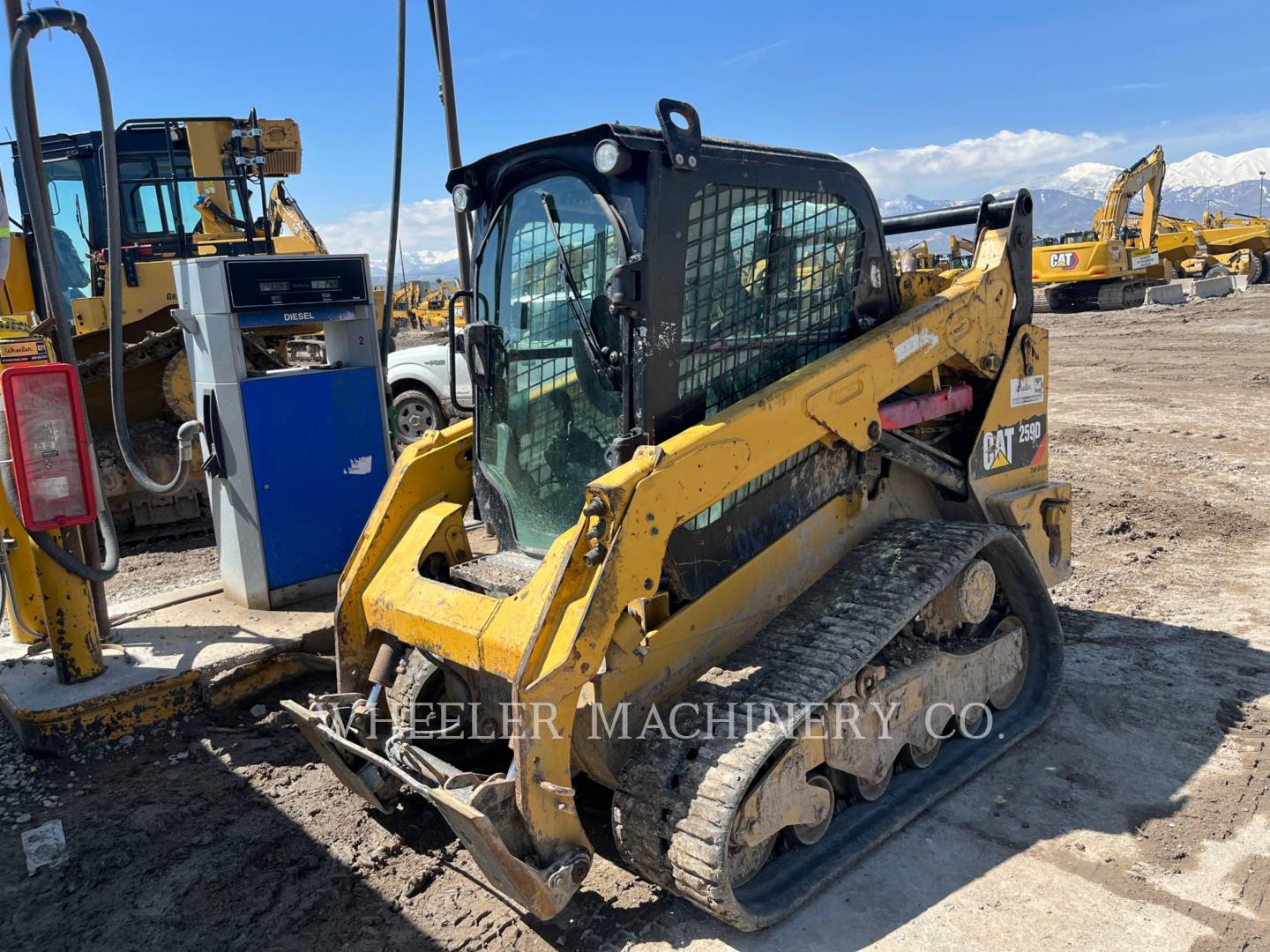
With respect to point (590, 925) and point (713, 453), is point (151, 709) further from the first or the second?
point (713, 453)

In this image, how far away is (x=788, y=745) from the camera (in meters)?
3.20

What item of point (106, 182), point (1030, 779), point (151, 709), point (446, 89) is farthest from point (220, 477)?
point (1030, 779)

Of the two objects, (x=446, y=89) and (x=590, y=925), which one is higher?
(x=446, y=89)

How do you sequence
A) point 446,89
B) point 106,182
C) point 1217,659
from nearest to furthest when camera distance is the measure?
1. point 106,182
2. point 1217,659
3. point 446,89

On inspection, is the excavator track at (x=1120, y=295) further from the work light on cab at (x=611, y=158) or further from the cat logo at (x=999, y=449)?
the work light on cab at (x=611, y=158)

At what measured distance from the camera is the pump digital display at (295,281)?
5.27 meters

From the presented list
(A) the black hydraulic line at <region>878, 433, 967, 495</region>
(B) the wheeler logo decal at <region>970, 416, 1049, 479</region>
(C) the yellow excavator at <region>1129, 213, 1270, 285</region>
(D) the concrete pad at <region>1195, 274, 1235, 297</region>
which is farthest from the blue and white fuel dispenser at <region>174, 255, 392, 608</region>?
(C) the yellow excavator at <region>1129, 213, 1270, 285</region>

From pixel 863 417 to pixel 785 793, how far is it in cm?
141

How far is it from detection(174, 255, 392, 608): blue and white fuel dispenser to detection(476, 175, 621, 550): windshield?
189 centimetres

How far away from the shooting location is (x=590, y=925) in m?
3.16

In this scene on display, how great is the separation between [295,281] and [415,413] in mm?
4815

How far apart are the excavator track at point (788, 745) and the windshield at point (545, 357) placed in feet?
3.05

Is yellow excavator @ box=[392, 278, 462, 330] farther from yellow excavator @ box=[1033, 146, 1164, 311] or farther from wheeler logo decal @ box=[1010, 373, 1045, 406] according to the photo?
wheeler logo decal @ box=[1010, 373, 1045, 406]

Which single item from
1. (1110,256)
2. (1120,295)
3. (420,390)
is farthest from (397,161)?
(1120,295)
